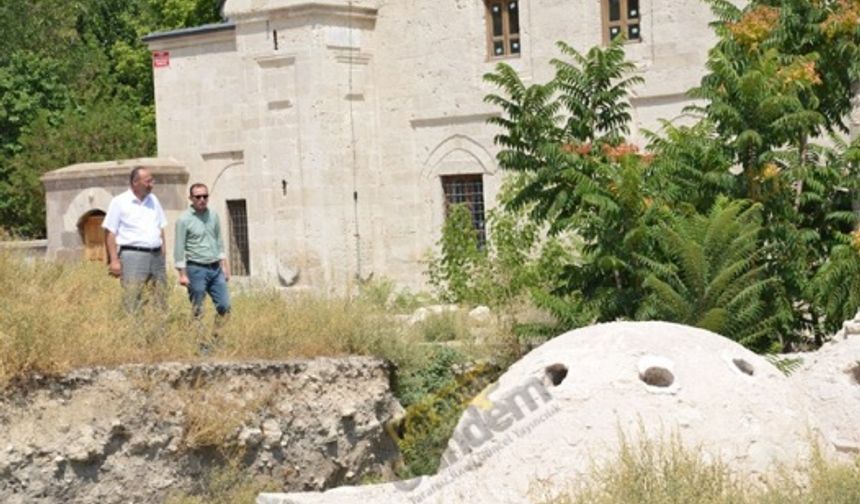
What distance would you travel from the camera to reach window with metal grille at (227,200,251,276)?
84.2 feet

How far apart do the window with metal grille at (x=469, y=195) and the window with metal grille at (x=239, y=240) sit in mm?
3411

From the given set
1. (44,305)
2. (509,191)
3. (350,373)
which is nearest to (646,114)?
(509,191)

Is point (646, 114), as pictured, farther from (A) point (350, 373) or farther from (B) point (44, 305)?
(B) point (44, 305)

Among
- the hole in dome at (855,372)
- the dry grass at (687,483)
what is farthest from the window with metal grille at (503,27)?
the dry grass at (687,483)

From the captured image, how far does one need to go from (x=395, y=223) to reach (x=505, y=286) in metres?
4.85

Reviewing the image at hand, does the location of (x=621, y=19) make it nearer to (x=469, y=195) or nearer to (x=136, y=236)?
(x=469, y=195)

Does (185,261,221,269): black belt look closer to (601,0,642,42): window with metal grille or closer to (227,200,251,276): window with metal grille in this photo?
(601,0,642,42): window with metal grille

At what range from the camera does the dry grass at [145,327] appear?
41.2 feet

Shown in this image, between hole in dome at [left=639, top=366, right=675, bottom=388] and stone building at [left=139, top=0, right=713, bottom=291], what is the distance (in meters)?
13.5

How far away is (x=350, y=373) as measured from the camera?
14.8 m

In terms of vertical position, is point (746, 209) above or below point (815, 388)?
above

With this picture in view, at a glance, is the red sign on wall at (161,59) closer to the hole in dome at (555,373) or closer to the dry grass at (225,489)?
the dry grass at (225,489)

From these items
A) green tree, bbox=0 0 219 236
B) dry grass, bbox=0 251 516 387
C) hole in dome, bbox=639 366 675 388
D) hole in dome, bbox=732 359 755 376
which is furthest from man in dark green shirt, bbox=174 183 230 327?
green tree, bbox=0 0 219 236

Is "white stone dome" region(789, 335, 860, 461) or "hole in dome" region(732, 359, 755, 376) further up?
"hole in dome" region(732, 359, 755, 376)
